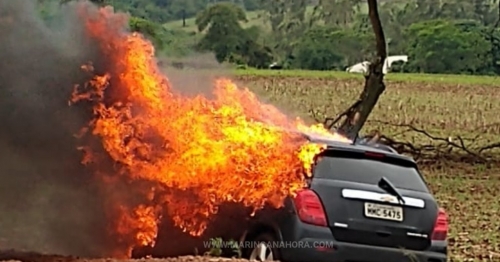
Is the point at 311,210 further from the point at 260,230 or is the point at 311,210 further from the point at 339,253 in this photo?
the point at 260,230

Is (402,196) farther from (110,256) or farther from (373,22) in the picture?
(373,22)

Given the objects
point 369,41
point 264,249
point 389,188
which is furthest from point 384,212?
point 369,41

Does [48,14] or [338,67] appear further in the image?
[338,67]

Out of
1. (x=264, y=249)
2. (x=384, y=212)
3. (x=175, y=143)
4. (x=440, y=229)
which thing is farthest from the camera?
(x=175, y=143)

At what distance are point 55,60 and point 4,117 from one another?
85 cm

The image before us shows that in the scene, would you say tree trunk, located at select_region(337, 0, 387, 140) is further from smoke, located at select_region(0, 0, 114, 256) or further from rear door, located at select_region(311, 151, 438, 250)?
rear door, located at select_region(311, 151, 438, 250)

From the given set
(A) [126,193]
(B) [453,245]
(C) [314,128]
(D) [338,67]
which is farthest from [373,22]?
(D) [338,67]

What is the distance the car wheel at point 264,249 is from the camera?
8766mm

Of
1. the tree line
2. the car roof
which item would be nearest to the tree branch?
the car roof

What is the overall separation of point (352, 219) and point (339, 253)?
1.04 feet

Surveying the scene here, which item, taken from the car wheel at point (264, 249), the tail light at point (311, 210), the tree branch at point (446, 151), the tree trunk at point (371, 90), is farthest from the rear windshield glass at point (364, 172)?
the tree branch at point (446, 151)

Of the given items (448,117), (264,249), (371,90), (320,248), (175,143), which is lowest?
(448,117)

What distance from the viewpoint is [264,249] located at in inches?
350

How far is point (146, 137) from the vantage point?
10.3 meters
